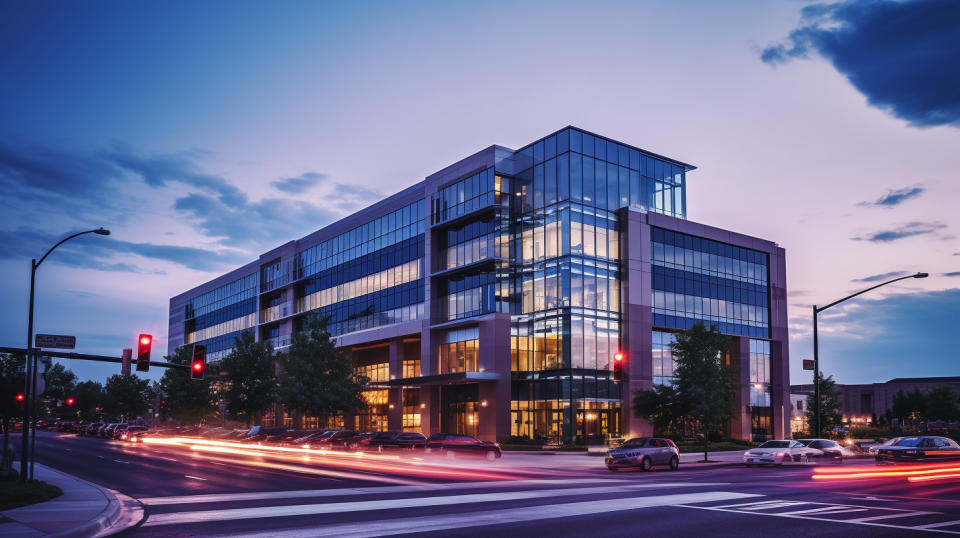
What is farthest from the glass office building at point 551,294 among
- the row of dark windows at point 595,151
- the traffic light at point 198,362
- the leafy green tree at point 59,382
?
the leafy green tree at point 59,382

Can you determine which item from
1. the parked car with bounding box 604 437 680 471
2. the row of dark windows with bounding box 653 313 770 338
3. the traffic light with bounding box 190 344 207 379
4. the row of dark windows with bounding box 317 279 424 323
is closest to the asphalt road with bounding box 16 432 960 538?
the parked car with bounding box 604 437 680 471

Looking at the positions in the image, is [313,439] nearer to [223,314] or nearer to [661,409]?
[661,409]

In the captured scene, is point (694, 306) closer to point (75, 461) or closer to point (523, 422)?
point (523, 422)

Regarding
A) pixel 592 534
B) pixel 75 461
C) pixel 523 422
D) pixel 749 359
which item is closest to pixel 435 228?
pixel 523 422

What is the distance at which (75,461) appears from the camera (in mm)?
37406

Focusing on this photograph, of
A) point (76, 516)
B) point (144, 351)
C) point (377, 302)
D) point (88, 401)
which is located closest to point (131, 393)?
point (88, 401)

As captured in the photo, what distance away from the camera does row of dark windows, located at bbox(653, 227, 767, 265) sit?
64.2 m

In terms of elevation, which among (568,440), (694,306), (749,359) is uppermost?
(694,306)

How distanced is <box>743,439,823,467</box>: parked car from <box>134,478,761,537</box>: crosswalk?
13.3 m

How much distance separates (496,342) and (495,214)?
34.2ft

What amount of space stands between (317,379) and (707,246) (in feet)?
119

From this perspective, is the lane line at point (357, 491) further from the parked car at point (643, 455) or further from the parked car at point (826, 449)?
the parked car at point (826, 449)

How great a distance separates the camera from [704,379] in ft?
156

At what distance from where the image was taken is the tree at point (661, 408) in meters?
49.9
